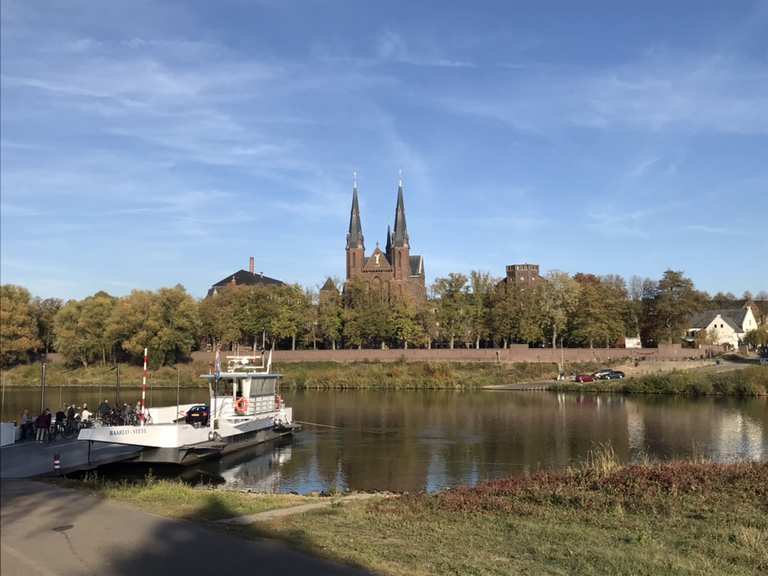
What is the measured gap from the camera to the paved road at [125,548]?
9.62 meters

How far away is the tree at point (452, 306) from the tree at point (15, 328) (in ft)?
173

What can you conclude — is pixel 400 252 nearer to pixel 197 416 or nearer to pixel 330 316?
pixel 330 316

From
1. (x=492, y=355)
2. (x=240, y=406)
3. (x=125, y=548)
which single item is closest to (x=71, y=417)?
(x=240, y=406)

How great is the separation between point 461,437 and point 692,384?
38085mm

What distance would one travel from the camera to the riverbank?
10844 mm

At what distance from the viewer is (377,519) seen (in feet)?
48.2

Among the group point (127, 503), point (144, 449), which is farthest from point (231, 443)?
point (127, 503)

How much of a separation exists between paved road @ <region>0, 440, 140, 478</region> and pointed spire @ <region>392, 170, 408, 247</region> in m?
104

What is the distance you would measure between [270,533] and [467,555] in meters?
3.48

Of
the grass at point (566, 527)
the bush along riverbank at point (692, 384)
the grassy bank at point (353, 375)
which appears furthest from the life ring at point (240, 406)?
the bush along riverbank at point (692, 384)

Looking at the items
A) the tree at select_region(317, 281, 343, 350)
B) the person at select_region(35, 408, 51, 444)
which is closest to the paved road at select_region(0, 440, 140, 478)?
the person at select_region(35, 408, 51, 444)

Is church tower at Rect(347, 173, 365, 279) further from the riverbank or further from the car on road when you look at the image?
the riverbank

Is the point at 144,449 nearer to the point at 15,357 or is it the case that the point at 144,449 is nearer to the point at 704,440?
the point at 704,440

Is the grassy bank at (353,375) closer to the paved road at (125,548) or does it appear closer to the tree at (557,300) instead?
the tree at (557,300)
